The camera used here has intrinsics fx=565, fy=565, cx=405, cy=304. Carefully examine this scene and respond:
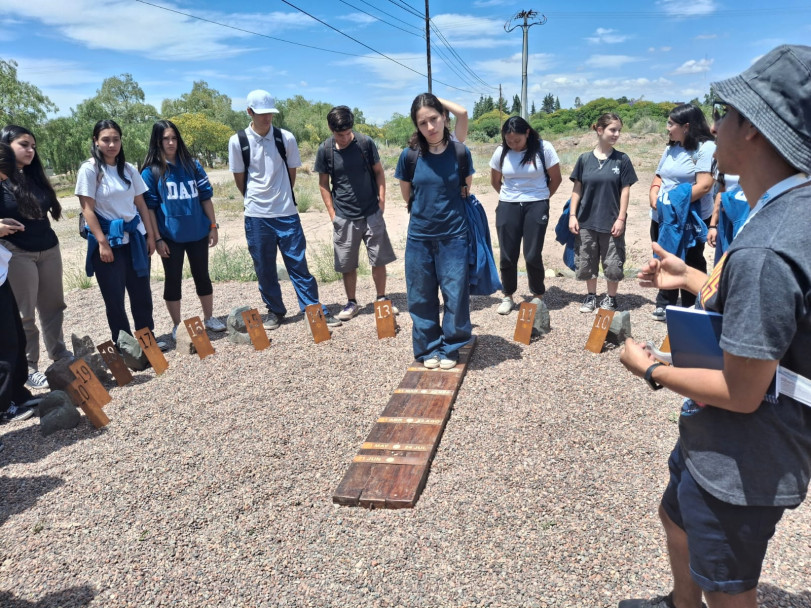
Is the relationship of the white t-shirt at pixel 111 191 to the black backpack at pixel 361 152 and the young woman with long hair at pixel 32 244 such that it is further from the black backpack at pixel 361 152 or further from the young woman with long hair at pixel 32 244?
the black backpack at pixel 361 152

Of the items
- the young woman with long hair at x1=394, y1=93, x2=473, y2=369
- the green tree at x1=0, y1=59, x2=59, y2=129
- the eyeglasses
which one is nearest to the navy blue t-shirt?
the young woman with long hair at x1=394, y1=93, x2=473, y2=369

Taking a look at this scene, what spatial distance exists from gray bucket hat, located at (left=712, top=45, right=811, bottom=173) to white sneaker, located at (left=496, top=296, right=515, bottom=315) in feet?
14.6

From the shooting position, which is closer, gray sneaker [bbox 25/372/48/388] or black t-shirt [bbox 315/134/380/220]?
gray sneaker [bbox 25/372/48/388]

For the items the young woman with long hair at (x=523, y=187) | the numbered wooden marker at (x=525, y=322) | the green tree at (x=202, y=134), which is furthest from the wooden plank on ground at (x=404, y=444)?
the green tree at (x=202, y=134)

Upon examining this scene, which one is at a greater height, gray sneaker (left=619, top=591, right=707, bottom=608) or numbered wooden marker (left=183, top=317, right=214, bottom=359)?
numbered wooden marker (left=183, top=317, right=214, bottom=359)

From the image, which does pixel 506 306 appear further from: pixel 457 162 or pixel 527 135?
pixel 457 162

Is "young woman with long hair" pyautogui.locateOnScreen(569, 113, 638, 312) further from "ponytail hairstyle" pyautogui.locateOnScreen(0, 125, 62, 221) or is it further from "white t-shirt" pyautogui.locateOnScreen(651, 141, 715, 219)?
"ponytail hairstyle" pyautogui.locateOnScreen(0, 125, 62, 221)

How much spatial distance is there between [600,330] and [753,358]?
11.3 ft

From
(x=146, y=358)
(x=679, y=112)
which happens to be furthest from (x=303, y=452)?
(x=679, y=112)

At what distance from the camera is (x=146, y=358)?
4.94 metres

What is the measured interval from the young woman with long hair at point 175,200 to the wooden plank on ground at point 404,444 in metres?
2.48

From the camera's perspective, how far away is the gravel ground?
242 centimetres

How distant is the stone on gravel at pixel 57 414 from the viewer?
12.8 ft

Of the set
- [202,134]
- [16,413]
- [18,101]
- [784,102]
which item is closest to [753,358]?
[784,102]
